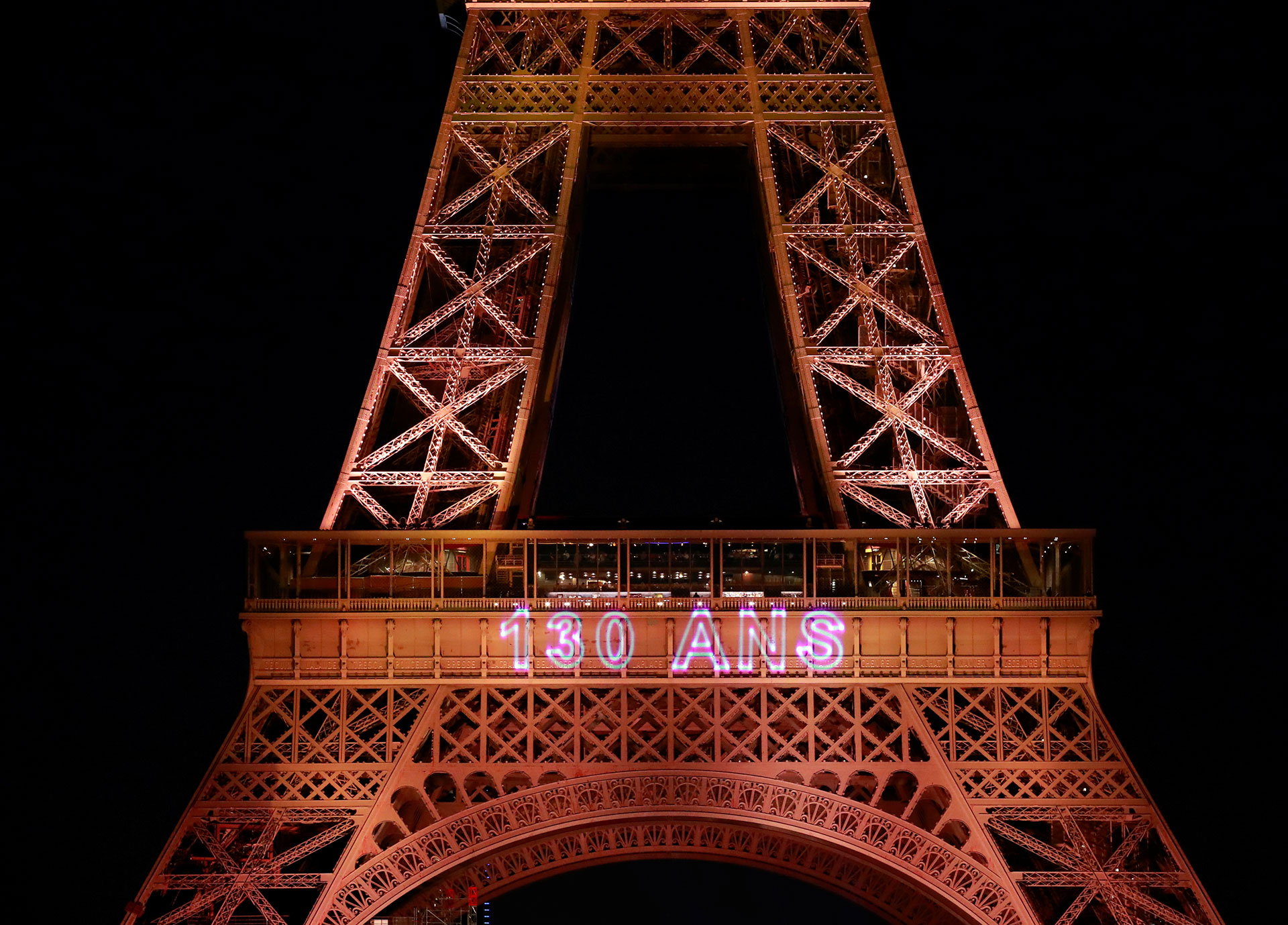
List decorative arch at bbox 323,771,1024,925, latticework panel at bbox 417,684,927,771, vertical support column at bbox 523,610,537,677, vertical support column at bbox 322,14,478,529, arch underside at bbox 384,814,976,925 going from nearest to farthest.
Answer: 1. decorative arch at bbox 323,771,1024,925
2. latticework panel at bbox 417,684,927,771
3. vertical support column at bbox 523,610,537,677
4. vertical support column at bbox 322,14,478,529
5. arch underside at bbox 384,814,976,925

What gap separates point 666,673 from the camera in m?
25.3

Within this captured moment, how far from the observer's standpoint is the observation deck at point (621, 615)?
83.1ft

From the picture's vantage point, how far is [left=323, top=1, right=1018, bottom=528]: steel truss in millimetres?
28094

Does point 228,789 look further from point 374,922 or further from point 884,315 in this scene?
point 884,315

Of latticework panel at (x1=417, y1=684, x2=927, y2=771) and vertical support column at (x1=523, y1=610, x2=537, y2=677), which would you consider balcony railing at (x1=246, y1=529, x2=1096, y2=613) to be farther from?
latticework panel at (x1=417, y1=684, x2=927, y2=771)

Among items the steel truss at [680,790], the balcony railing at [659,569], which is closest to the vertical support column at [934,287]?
the balcony railing at [659,569]

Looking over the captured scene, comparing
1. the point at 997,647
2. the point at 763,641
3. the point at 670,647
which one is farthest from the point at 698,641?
the point at 997,647

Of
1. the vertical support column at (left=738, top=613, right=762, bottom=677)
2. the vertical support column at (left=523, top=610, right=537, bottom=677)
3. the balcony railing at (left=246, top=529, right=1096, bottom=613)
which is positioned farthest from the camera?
the balcony railing at (left=246, top=529, right=1096, bottom=613)

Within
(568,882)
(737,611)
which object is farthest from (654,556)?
(568,882)

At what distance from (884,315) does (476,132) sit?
29.1 ft

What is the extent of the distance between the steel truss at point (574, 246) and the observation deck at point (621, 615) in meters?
1.39

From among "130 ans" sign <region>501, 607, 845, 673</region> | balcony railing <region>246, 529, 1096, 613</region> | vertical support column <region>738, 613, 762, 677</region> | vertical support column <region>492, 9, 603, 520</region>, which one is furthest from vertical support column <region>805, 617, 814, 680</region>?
vertical support column <region>492, 9, 603, 520</region>

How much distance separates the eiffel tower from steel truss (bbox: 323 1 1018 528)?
0.10 m

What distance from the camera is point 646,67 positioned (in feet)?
109
